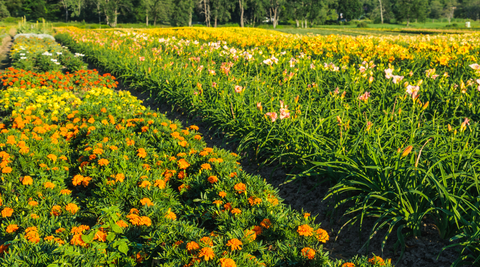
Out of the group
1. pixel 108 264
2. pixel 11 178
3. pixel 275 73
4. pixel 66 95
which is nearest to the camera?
pixel 108 264

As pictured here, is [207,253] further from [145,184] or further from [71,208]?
[71,208]

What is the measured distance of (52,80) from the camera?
800cm

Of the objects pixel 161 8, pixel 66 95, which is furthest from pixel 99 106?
pixel 161 8

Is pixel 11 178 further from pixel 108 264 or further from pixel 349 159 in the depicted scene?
pixel 349 159

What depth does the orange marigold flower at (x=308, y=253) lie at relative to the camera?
208 cm

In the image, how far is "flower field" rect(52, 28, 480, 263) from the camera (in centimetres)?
254

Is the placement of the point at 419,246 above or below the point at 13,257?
below

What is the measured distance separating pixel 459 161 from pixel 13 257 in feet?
11.6

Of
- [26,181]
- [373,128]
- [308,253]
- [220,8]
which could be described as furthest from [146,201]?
[220,8]

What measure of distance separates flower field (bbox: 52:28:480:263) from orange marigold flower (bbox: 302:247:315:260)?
71 cm

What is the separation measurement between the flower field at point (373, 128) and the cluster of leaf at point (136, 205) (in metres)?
0.72

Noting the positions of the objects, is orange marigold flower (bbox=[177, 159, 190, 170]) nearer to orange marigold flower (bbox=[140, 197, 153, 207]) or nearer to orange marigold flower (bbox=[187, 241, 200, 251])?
orange marigold flower (bbox=[140, 197, 153, 207])

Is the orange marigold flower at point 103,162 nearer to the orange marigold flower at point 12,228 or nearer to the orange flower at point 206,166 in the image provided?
the orange marigold flower at point 12,228

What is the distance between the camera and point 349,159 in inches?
113
